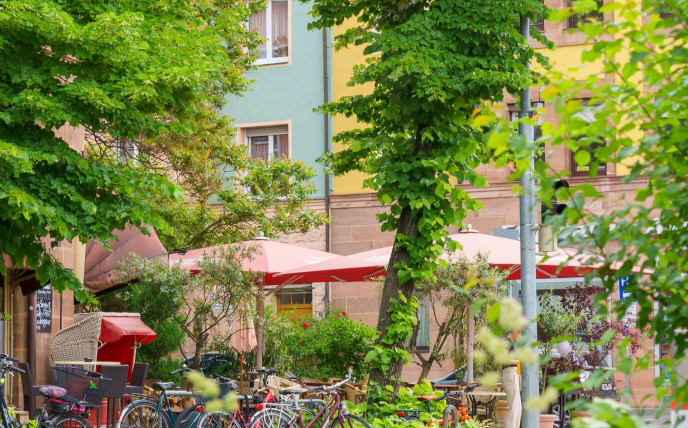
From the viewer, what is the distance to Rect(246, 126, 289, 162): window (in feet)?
96.3

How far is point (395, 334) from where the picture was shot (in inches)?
483

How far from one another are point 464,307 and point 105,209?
6.85 meters

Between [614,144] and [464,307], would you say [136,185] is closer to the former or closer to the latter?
[464,307]

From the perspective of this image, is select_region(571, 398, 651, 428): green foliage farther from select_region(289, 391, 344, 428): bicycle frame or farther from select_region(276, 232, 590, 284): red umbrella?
select_region(276, 232, 590, 284): red umbrella

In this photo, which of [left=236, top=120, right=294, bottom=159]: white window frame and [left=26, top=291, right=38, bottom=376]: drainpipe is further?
[left=236, top=120, right=294, bottom=159]: white window frame

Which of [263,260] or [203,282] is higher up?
[263,260]

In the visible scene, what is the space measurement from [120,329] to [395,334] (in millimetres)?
4129

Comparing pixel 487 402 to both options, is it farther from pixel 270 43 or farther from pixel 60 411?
pixel 270 43

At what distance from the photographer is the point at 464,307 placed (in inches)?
606

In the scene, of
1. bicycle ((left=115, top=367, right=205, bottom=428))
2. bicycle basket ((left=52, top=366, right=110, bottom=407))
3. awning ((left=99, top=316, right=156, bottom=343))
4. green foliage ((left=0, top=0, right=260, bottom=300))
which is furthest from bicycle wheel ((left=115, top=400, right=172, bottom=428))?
awning ((left=99, top=316, right=156, bottom=343))

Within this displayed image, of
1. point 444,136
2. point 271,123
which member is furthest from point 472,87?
point 271,123

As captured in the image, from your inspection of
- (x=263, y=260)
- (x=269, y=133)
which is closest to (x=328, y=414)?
(x=263, y=260)

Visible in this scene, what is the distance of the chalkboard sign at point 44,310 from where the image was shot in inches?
583

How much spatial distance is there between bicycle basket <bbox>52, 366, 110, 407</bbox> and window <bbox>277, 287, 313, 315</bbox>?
15940mm
